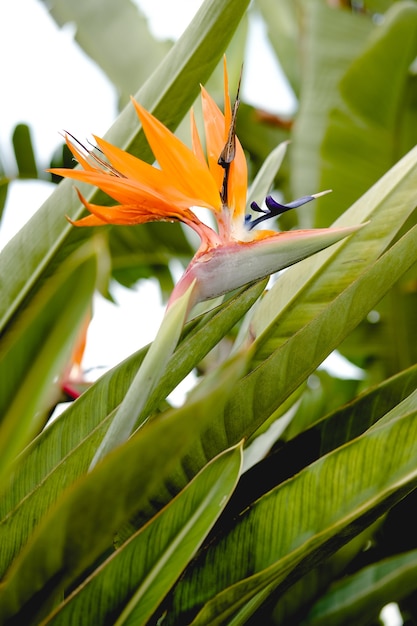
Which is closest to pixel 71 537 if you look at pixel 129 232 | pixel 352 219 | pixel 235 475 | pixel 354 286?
pixel 235 475

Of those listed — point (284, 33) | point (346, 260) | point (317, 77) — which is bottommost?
point (346, 260)

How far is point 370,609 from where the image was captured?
1.88 feet

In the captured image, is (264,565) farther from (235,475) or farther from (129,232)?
(129,232)

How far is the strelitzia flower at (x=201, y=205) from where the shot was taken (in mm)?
416

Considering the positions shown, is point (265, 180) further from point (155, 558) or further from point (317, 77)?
point (317, 77)

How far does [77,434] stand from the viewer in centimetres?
53

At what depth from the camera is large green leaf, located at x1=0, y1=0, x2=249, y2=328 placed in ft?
1.97

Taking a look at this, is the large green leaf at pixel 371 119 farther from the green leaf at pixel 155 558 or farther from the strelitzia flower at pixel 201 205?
the green leaf at pixel 155 558

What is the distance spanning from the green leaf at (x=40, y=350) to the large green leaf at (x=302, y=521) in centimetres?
21

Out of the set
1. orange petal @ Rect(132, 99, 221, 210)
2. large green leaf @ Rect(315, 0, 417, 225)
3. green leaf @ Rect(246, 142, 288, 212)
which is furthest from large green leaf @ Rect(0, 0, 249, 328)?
large green leaf @ Rect(315, 0, 417, 225)

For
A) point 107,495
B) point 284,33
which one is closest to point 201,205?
point 107,495

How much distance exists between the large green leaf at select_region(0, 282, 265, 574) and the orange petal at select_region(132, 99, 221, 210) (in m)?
0.10

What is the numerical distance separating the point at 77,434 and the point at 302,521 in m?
0.19

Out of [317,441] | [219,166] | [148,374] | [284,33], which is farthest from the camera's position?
[284,33]
